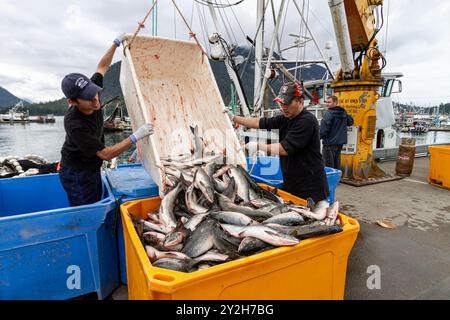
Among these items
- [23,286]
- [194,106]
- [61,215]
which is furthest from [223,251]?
[194,106]

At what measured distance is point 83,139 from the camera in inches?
89.8

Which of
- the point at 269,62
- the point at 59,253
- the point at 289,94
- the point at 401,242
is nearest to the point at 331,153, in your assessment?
the point at 401,242

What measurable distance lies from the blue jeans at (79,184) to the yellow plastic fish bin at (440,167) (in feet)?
24.0

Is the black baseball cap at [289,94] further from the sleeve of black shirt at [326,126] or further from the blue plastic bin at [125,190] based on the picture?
the sleeve of black shirt at [326,126]

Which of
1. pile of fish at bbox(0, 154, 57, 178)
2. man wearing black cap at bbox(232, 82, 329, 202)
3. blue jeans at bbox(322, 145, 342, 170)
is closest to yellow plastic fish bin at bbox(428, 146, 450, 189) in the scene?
blue jeans at bbox(322, 145, 342, 170)

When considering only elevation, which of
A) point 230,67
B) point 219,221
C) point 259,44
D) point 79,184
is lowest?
point 219,221

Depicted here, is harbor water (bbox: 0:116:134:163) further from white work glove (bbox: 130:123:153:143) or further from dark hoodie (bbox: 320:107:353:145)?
white work glove (bbox: 130:123:153:143)

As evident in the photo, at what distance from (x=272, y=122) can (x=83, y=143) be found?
209 centimetres

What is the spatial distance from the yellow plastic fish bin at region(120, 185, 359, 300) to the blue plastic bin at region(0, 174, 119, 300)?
0.57 metres

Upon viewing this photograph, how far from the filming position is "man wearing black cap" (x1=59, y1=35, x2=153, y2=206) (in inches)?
89.8

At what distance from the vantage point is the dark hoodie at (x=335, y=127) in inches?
228

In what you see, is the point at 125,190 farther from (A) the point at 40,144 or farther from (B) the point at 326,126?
(A) the point at 40,144

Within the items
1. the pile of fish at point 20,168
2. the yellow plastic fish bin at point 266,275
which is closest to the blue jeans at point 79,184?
the yellow plastic fish bin at point 266,275
